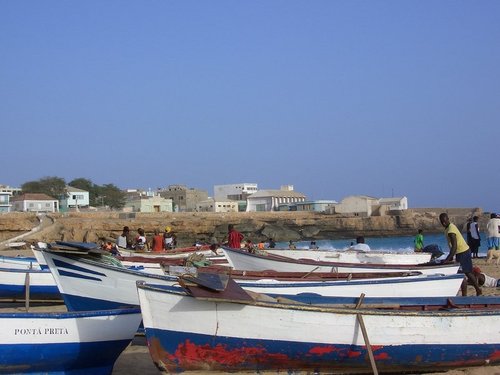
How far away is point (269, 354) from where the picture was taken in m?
7.58

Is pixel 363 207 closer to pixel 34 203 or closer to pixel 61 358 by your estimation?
pixel 34 203

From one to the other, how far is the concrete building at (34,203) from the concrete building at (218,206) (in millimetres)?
20427

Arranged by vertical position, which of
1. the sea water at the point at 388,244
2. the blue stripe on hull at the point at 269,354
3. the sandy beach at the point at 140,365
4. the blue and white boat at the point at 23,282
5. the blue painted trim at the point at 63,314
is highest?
the blue painted trim at the point at 63,314

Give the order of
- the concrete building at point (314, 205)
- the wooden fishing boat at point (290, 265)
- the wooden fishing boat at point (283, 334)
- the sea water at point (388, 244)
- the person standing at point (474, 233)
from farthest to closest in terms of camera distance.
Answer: the concrete building at point (314, 205), the sea water at point (388, 244), the person standing at point (474, 233), the wooden fishing boat at point (290, 265), the wooden fishing boat at point (283, 334)

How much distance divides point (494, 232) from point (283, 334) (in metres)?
14.8

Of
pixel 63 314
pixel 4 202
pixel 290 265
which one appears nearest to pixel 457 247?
pixel 290 265

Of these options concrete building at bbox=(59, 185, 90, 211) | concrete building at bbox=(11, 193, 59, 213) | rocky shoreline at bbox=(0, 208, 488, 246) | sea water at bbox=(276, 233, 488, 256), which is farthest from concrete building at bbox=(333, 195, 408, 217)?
concrete building at bbox=(59, 185, 90, 211)

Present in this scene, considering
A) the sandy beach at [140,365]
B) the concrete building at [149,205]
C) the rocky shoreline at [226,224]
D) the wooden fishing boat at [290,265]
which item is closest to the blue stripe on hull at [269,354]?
the sandy beach at [140,365]

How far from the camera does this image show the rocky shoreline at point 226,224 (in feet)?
175

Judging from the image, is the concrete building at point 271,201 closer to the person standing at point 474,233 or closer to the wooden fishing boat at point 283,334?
the person standing at point 474,233

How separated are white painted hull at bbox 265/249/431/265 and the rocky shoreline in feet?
106

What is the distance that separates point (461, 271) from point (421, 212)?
6150cm

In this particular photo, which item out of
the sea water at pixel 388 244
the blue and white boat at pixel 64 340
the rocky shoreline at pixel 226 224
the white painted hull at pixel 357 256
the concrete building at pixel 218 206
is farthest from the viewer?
the concrete building at pixel 218 206

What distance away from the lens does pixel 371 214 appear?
73938 mm
